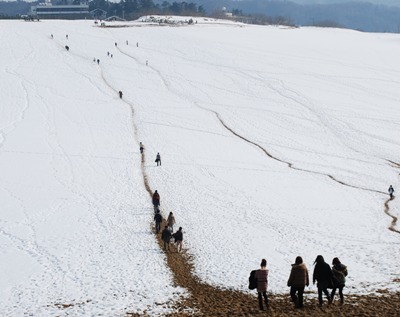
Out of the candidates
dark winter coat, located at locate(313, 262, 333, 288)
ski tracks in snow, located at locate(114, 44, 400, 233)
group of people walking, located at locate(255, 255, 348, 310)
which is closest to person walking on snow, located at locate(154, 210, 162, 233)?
group of people walking, located at locate(255, 255, 348, 310)

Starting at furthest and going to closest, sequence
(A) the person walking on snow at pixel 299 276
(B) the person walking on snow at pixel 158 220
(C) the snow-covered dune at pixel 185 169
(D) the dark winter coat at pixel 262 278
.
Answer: (B) the person walking on snow at pixel 158 220, (C) the snow-covered dune at pixel 185 169, (D) the dark winter coat at pixel 262 278, (A) the person walking on snow at pixel 299 276

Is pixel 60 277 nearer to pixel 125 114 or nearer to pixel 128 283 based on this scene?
pixel 128 283

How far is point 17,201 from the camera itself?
94.4ft

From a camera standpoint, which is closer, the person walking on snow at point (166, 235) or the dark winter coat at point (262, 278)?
the dark winter coat at point (262, 278)

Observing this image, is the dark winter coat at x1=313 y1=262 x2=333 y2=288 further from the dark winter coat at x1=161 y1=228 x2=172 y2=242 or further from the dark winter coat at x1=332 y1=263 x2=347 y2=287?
the dark winter coat at x1=161 y1=228 x2=172 y2=242

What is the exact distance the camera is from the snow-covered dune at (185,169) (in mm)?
18703

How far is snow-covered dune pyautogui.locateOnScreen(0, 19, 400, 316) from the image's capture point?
18.7m

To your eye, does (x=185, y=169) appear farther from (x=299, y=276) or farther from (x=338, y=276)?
(x=299, y=276)

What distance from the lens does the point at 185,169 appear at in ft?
119

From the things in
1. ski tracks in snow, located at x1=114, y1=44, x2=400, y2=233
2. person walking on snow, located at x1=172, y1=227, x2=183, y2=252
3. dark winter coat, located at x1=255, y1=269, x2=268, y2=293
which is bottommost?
ski tracks in snow, located at x1=114, y1=44, x2=400, y2=233

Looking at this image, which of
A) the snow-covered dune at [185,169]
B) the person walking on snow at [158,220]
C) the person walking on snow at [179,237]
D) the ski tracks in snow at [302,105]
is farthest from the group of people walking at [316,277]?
the ski tracks in snow at [302,105]

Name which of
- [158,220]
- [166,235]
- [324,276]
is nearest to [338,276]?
[324,276]

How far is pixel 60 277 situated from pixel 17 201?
38.3 ft

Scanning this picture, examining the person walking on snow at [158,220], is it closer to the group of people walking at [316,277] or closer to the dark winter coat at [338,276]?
the group of people walking at [316,277]
